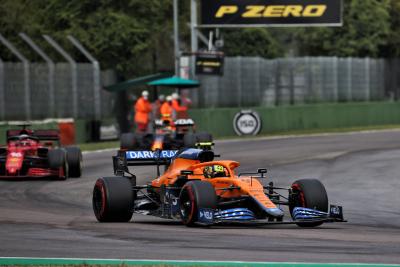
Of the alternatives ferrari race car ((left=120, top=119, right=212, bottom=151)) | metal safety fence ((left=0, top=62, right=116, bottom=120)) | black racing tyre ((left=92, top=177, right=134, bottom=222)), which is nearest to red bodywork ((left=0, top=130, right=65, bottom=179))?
ferrari race car ((left=120, top=119, right=212, bottom=151))

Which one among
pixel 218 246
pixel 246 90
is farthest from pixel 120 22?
pixel 218 246

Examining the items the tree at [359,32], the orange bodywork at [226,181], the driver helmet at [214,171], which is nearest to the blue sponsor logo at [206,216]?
the orange bodywork at [226,181]

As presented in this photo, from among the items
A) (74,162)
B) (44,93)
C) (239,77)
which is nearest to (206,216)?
Answer: (74,162)

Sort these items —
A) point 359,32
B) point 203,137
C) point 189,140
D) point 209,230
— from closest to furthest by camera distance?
1. point 209,230
2. point 189,140
3. point 203,137
4. point 359,32

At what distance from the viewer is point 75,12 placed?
51.2 meters

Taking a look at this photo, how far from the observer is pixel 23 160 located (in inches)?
910

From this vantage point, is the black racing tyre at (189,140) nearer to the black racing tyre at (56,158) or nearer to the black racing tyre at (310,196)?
the black racing tyre at (56,158)

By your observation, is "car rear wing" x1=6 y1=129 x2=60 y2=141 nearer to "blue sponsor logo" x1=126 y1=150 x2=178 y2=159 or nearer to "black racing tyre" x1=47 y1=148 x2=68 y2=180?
"black racing tyre" x1=47 y1=148 x2=68 y2=180

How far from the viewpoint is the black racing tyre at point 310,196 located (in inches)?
570

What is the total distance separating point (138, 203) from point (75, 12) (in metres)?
35.9

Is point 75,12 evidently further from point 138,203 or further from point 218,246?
point 218,246

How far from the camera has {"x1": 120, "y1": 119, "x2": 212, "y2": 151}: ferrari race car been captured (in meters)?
27.6

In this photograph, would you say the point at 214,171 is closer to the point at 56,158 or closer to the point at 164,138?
the point at 56,158

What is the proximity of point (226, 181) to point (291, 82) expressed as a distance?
3092 cm
